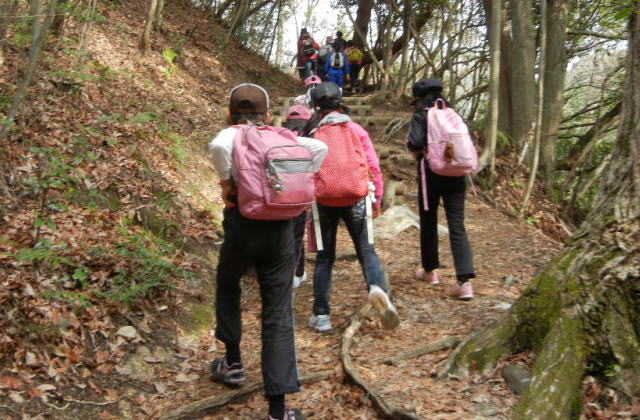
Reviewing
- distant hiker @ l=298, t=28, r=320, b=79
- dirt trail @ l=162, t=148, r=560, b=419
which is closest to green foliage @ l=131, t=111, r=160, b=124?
dirt trail @ l=162, t=148, r=560, b=419

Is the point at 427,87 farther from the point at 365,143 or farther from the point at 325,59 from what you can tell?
the point at 325,59

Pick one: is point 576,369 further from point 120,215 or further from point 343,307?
point 120,215

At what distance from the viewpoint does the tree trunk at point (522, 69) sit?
10711mm

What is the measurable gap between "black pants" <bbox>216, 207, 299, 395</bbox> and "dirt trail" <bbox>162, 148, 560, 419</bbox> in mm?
522

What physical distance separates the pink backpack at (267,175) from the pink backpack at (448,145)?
2122 mm

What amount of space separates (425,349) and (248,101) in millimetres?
2192

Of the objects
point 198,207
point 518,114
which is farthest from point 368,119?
point 198,207

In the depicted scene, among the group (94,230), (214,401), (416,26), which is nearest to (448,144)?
(214,401)

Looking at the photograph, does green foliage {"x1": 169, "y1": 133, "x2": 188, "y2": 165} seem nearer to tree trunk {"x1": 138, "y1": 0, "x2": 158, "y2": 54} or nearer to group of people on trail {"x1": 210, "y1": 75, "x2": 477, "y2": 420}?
tree trunk {"x1": 138, "y1": 0, "x2": 158, "y2": 54}

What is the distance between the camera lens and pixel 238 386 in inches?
153

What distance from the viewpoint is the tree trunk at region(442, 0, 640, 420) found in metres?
2.90

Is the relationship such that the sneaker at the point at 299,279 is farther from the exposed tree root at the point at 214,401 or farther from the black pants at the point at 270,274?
the black pants at the point at 270,274

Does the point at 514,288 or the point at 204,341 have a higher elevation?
the point at 514,288

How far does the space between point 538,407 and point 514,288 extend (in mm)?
2914
